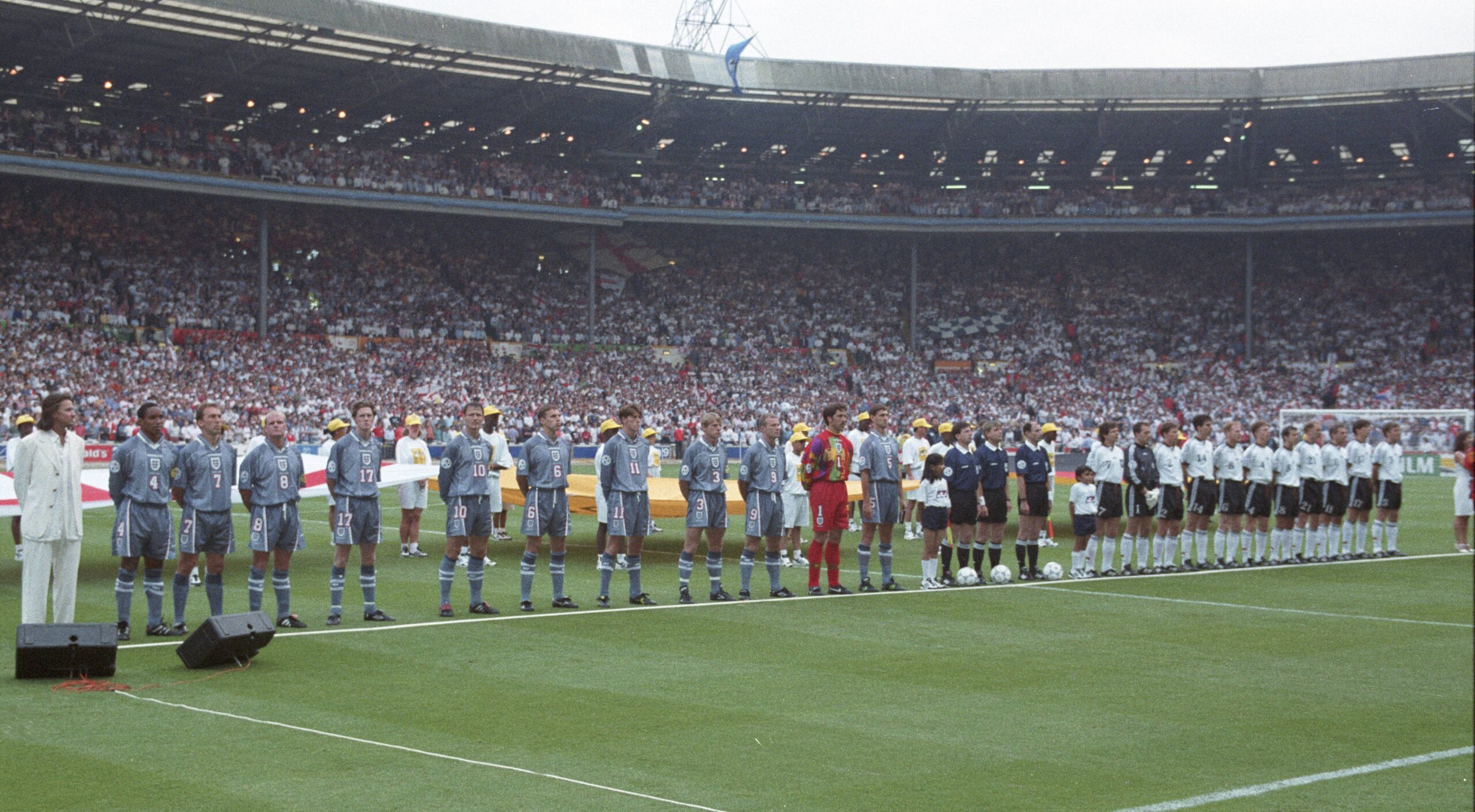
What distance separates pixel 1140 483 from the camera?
16797mm

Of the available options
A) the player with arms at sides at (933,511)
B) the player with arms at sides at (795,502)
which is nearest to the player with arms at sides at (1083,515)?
the player with arms at sides at (933,511)

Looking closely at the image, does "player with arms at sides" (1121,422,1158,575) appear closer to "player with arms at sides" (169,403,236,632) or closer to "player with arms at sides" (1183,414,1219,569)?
"player with arms at sides" (1183,414,1219,569)

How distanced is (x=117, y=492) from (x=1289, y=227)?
52.2 m

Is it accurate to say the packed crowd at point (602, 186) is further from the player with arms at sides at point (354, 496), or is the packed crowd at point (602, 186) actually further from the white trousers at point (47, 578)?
the white trousers at point (47, 578)

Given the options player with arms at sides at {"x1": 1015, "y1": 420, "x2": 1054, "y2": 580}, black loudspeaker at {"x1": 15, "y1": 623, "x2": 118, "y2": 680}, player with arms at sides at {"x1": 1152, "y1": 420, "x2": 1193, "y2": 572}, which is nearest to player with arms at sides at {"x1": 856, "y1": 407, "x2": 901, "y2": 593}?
player with arms at sides at {"x1": 1015, "y1": 420, "x2": 1054, "y2": 580}

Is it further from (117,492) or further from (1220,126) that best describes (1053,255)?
(117,492)

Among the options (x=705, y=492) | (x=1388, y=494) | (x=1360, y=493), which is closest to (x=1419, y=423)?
(x=1388, y=494)

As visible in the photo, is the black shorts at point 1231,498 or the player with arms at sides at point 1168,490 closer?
the player with arms at sides at point 1168,490

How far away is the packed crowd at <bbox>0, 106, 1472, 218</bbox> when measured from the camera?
43.8 metres

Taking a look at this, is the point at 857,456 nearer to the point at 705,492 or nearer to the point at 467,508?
the point at 705,492

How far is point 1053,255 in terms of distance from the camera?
61.0m

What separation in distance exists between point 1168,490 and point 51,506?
12.8 m

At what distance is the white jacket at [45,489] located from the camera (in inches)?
416

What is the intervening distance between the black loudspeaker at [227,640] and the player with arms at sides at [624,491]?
4.10 meters
